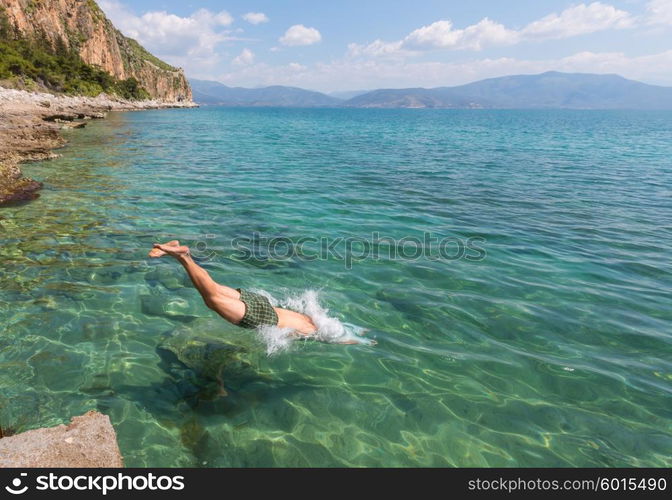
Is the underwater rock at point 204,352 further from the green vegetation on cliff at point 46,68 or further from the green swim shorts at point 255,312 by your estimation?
the green vegetation on cliff at point 46,68

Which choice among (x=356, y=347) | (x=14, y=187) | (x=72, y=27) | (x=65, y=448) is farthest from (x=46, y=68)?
(x=65, y=448)

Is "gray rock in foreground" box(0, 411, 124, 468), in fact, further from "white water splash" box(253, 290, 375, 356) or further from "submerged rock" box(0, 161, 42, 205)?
"submerged rock" box(0, 161, 42, 205)

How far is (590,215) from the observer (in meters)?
16.8

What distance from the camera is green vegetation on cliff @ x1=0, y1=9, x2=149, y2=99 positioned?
2810 inches

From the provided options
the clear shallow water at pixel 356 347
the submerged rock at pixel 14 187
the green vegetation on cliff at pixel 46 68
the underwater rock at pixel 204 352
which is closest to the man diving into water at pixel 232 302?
the clear shallow water at pixel 356 347

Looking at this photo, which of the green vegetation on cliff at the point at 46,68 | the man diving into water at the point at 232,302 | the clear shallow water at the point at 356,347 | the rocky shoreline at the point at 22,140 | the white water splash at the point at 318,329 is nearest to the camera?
the clear shallow water at the point at 356,347

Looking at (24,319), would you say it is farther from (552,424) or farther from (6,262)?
(552,424)

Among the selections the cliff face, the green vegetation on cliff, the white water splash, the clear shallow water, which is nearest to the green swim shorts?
the white water splash

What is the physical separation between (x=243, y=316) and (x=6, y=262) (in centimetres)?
748

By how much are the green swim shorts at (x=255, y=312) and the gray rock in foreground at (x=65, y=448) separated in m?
2.56

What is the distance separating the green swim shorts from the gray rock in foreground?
101 inches

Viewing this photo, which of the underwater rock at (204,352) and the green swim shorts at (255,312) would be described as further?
the underwater rock at (204,352)

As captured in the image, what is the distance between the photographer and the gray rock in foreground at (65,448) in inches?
150

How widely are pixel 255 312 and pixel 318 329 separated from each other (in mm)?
1702
